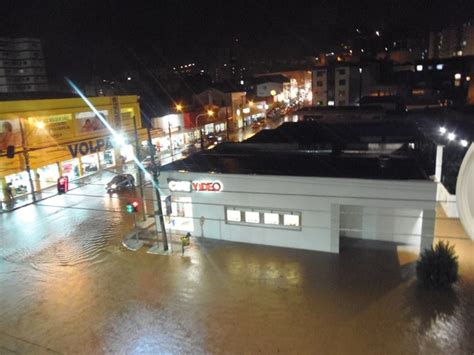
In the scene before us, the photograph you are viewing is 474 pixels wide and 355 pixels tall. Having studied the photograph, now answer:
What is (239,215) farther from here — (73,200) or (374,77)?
(374,77)

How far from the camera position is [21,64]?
49.5 metres

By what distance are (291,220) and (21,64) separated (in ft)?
171

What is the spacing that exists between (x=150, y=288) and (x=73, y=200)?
11548mm

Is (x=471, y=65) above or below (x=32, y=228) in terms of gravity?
above

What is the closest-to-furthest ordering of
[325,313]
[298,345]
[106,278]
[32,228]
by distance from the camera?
1. [298,345]
2. [325,313]
3. [106,278]
4. [32,228]

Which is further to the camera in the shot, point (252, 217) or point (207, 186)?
point (207, 186)

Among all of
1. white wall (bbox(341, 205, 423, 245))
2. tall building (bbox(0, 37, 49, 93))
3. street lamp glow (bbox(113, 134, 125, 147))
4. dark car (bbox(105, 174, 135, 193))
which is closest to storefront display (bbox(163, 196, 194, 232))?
white wall (bbox(341, 205, 423, 245))

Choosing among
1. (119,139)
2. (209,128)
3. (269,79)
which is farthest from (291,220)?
(269,79)

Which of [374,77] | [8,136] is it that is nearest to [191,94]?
[374,77]

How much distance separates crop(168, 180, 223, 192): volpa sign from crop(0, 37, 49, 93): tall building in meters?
44.7

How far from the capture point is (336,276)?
10719 mm

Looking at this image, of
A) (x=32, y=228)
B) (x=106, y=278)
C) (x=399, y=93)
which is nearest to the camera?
(x=106, y=278)

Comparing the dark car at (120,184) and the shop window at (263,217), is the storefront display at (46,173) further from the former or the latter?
the shop window at (263,217)

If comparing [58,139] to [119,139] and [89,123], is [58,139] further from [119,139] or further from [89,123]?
[119,139]
